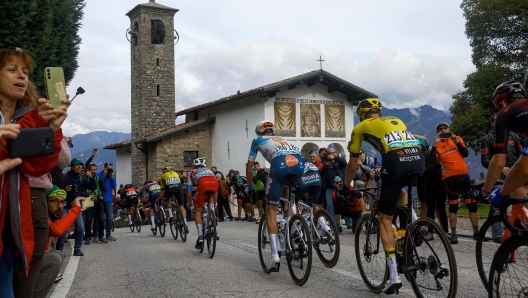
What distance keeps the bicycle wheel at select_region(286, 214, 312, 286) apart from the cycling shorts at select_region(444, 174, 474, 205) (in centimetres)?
403

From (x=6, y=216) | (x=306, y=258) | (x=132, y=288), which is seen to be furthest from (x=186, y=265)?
(x=6, y=216)

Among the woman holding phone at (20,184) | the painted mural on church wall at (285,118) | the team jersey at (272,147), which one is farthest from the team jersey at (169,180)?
the painted mural on church wall at (285,118)

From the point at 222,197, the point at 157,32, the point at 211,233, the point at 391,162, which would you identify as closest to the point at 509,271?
the point at 391,162

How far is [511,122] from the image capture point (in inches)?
178

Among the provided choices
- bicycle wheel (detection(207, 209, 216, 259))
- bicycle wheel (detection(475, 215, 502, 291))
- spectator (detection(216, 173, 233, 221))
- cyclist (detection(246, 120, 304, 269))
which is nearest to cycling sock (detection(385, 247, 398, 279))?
bicycle wheel (detection(475, 215, 502, 291))

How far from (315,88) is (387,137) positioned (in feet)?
98.1

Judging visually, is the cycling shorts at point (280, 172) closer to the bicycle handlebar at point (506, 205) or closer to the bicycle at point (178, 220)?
the bicycle handlebar at point (506, 205)

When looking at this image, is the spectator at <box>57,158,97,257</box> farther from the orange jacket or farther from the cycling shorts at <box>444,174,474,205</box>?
the cycling shorts at <box>444,174,474,205</box>

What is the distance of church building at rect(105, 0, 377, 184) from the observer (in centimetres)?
3403

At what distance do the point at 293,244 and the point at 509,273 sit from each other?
3.38 meters

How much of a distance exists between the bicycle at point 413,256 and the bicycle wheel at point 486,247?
0.48 meters

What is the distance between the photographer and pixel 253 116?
113 feet

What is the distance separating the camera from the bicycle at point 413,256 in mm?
4688

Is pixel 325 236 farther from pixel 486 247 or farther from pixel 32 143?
pixel 32 143
